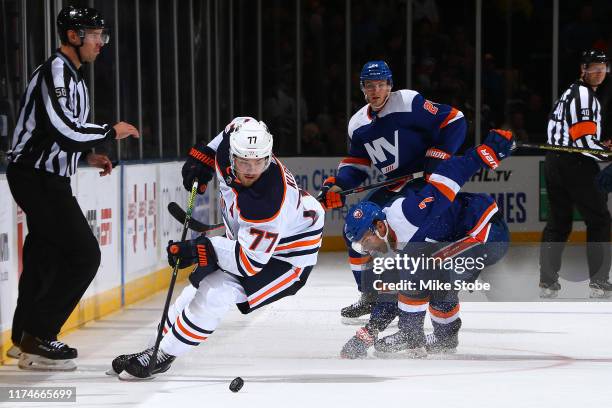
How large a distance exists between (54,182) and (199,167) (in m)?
0.53

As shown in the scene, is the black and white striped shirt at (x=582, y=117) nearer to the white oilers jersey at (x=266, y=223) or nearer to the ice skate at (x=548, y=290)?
the ice skate at (x=548, y=290)

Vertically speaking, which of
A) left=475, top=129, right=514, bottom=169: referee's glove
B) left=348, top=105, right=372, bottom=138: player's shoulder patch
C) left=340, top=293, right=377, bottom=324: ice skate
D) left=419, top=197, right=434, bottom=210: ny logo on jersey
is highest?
left=348, top=105, right=372, bottom=138: player's shoulder patch

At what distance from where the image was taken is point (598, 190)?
693 cm

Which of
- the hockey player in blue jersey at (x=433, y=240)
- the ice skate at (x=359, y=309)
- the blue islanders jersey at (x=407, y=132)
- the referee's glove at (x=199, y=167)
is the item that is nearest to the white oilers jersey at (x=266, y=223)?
the referee's glove at (x=199, y=167)

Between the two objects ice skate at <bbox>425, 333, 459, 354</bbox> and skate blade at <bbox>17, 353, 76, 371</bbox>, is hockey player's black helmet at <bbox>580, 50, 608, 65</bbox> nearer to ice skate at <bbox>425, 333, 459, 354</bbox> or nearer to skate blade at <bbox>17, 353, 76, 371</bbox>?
ice skate at <bbox>425, 333, 459, 354</bbox>

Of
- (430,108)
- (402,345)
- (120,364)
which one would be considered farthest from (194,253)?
(430,108)

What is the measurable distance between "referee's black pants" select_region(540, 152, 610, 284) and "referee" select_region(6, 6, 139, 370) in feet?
9.23

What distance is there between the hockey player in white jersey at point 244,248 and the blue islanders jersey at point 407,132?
2.95ft

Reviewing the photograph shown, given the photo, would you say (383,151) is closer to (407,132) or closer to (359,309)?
(407,132)

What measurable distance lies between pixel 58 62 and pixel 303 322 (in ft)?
6.40

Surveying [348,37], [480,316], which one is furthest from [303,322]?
[348,37]

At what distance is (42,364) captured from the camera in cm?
489

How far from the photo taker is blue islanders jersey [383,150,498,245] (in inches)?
199

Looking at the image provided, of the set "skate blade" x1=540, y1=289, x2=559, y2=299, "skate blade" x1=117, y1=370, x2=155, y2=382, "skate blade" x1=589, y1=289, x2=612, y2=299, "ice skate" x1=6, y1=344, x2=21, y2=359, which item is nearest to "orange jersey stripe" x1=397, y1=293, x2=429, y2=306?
"skate blade" x1=117, y1=370, x2=155, y2=382
